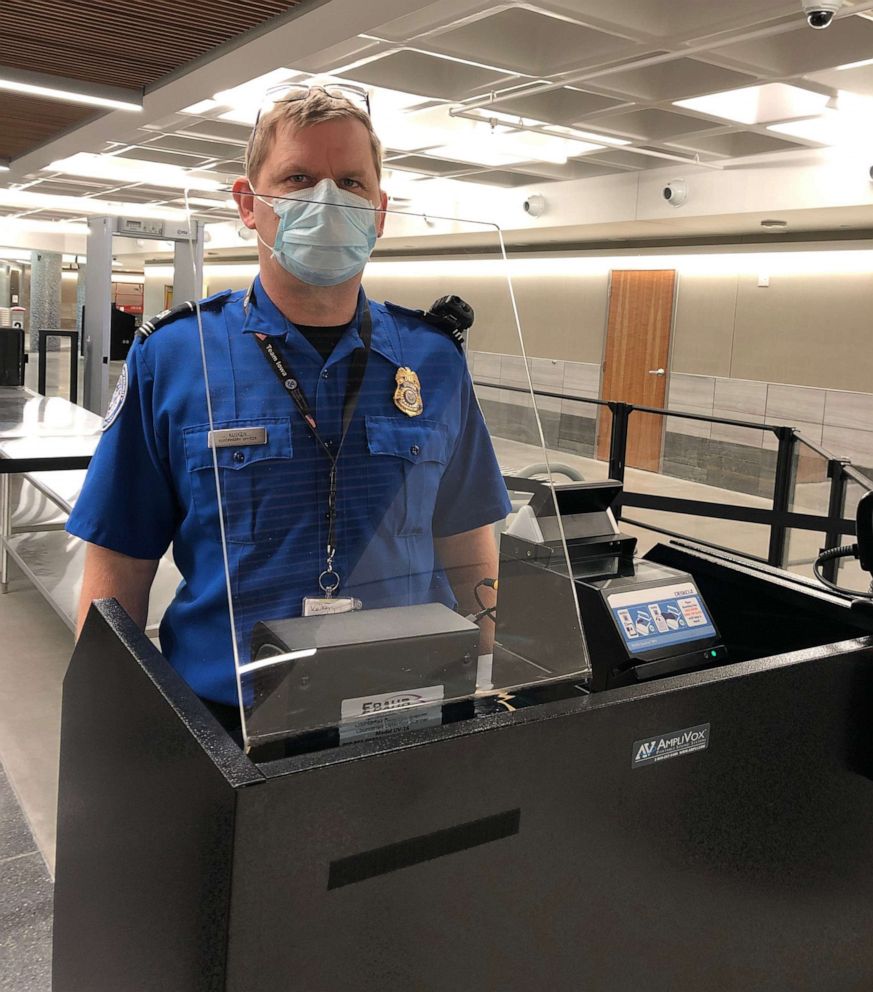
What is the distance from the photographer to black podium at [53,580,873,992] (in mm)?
854

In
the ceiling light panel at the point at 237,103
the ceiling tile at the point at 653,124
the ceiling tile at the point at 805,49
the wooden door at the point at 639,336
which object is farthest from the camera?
the wooden door at the point at 639,336

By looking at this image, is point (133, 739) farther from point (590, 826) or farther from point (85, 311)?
point (85, 311)

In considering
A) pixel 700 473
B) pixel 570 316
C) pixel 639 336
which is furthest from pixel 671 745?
pixel 570 316

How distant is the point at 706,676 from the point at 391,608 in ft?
1.30

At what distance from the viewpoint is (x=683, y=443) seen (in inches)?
249

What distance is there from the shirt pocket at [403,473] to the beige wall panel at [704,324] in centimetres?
981

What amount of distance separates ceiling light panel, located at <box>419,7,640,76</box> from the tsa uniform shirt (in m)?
4.39

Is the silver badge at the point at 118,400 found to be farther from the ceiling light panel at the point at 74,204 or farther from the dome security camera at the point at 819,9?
the ceiling light panel at the point at 74,204

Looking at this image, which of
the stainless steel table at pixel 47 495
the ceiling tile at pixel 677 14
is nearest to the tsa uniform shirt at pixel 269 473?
the stainless steel table at pixel 47 495

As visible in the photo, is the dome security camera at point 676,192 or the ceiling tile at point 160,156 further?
the ceiling tile at point 160,156

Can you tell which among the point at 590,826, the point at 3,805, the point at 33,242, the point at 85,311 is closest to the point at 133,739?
the point at 590,826

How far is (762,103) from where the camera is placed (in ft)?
21.5

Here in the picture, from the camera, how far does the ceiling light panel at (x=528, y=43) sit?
516 cm

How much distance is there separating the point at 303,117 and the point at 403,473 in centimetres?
47
